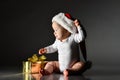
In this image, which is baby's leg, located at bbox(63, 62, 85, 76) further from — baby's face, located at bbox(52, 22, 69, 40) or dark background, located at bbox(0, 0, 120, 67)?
dark background, located at bbox(0, 0, 120, 67)

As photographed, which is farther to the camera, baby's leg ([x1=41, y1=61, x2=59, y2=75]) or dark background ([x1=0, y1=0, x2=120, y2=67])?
dark background ([x1=0, y1=0, x2=120, y2=67])

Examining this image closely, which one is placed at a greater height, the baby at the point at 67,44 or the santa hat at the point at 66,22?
the santa hat at the point at 66,22

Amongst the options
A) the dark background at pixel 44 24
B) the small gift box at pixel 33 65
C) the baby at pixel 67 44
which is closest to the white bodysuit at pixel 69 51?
the baby at pixel 67 44

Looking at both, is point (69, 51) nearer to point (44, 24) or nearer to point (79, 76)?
point (79, 76)

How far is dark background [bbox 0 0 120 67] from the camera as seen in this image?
8.49 ft

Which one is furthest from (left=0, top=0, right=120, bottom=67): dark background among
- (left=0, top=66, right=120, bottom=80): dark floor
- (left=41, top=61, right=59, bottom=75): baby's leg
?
(left=41, top=61, right=59, bottom=75): baby's leg

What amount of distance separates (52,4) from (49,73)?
83 centimetres

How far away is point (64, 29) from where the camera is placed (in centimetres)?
187

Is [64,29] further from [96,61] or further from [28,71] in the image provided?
[96,61]

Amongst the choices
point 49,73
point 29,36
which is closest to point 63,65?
point 49,73

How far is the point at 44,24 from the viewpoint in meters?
2.63

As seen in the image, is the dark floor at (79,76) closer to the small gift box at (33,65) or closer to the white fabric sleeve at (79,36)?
the small gift box at (33,65)

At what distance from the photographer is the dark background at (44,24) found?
2588 millimetres

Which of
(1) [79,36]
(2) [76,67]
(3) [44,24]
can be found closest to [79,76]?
(2) [76,67]
